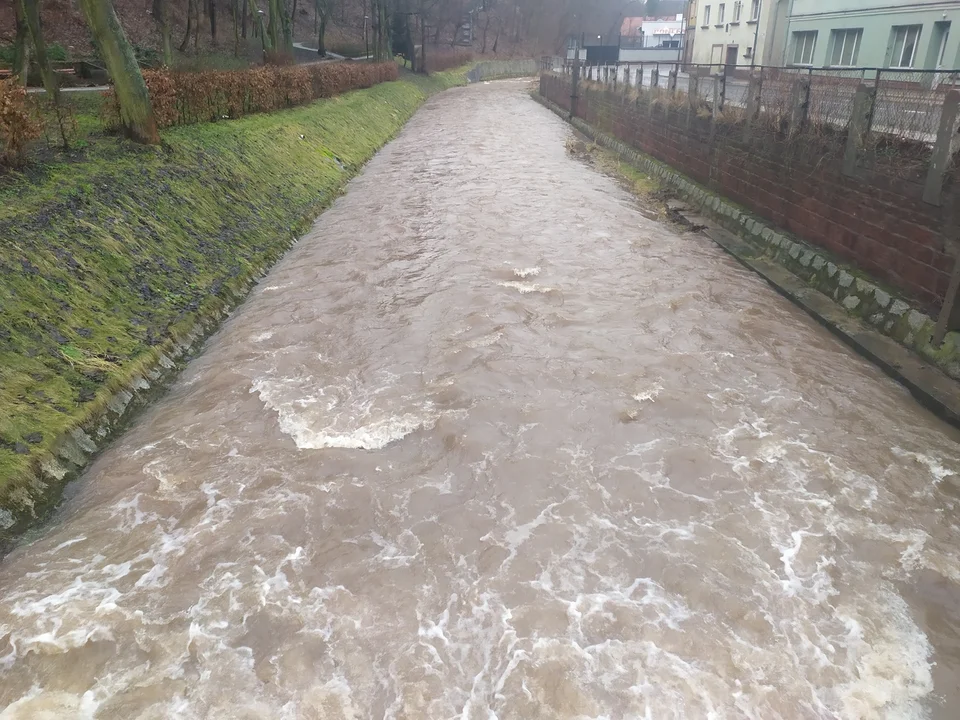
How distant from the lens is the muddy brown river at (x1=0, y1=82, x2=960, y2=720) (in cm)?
463

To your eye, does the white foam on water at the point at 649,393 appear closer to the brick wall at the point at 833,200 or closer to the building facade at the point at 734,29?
the brick wall at the point at 833,200

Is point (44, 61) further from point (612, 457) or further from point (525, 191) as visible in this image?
point (612, 457)

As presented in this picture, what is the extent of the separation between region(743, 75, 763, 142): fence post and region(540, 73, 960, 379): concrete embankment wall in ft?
0.97

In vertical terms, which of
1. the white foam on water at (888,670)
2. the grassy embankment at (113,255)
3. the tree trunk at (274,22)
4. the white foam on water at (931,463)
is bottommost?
the white foam on water at (888,670)

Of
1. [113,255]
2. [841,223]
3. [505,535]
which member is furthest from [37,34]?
[841,223]

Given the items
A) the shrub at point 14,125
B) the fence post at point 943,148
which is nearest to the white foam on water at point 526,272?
the fence post at point 943,148

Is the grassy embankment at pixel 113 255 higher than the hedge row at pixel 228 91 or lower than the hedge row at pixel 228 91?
lower

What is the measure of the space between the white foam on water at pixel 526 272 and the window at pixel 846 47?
76.2 feet

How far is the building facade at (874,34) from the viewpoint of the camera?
910 inches

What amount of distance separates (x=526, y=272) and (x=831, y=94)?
5627mm

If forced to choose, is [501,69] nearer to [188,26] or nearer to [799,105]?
[188,26]

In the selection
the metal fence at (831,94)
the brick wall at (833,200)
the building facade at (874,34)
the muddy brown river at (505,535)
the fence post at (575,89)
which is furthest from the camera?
the fence post at (575,89)

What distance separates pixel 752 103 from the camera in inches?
565

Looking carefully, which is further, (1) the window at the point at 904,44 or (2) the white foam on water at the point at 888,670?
(1) the window at the point at 904,44
